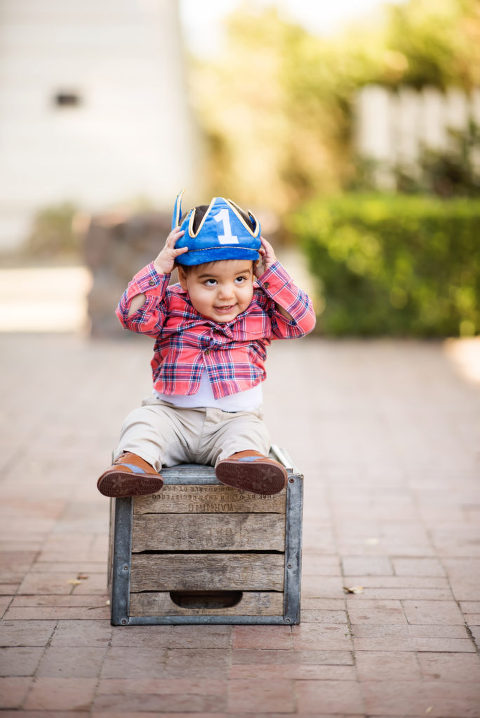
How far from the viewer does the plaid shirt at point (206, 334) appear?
3145 mm

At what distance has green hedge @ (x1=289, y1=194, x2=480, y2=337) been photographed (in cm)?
884

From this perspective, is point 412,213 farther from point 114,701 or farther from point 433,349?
point 114,701

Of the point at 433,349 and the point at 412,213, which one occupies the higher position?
the point at 412,213

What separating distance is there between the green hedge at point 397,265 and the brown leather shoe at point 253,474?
6353 millimetres

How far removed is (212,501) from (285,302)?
0.75m

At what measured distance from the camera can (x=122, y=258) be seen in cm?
915

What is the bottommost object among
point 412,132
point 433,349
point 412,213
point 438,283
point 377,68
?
point 433,349

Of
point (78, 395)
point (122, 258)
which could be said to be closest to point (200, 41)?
point (122, 258)

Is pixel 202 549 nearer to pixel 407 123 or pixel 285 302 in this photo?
pixel 285 302

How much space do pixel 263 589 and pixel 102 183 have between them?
1598cm

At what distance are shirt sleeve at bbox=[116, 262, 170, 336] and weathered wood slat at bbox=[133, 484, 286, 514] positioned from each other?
570 millimetres

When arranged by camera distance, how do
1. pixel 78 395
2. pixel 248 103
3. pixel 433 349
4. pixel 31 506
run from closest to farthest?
pixel 31 506 < pixel 78 395 < pixel 433 349 < pixel 248 103

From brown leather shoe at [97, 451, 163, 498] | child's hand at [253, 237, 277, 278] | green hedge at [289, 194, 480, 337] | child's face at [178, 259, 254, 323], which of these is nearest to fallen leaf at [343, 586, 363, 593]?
brown leather shoe at [97, 451, 163, 498]

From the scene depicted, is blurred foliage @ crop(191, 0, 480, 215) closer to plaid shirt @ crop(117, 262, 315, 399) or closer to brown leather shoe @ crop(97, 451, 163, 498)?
plaid shirt @ crop(117, 262, 315, 399)
